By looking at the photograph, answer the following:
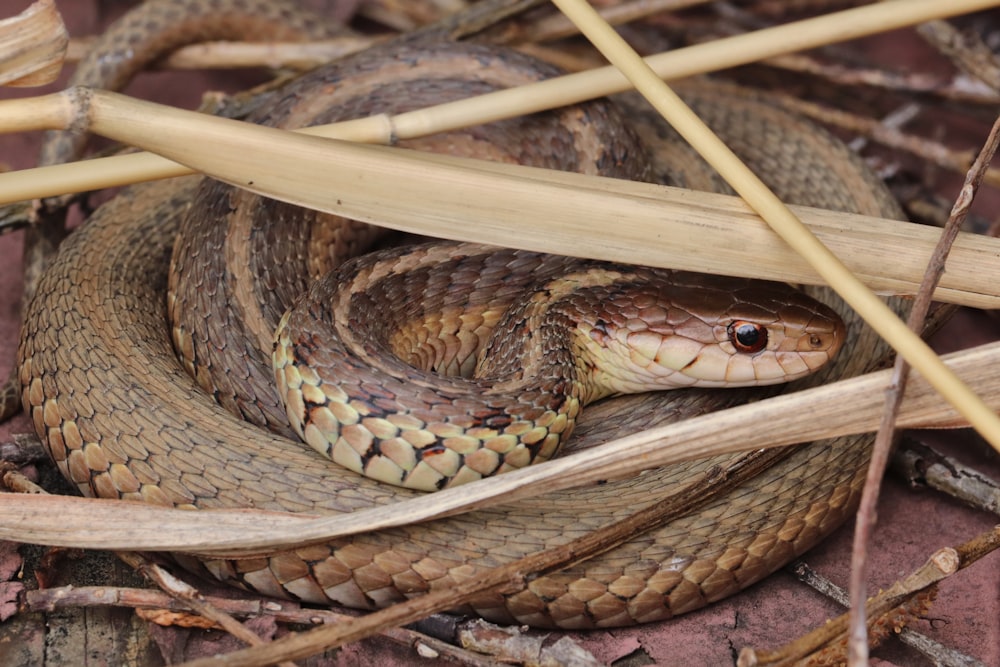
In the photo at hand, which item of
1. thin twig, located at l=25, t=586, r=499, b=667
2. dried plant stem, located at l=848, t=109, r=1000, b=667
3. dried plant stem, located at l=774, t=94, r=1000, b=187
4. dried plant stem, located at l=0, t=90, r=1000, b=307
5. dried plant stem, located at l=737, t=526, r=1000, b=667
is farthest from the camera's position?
dried plant stem, located at l=774, t=94, r=1000, b=187

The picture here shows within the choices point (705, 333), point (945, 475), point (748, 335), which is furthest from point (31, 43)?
point (945, 475)

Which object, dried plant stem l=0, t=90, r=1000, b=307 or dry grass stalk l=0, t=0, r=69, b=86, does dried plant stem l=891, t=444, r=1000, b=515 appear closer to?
dried plant stem l=0, t=90, r=1000, b=307

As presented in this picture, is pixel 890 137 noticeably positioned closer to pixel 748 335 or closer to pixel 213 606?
pixel 748 335

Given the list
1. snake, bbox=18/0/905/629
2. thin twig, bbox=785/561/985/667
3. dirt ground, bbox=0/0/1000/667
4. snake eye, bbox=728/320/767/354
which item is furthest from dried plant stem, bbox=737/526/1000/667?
snake eye, bbox=728/320/767/354

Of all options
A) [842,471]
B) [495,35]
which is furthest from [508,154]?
[842,471]

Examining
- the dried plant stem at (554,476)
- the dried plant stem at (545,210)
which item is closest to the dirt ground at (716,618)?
the dried plant stem at (554,476)
